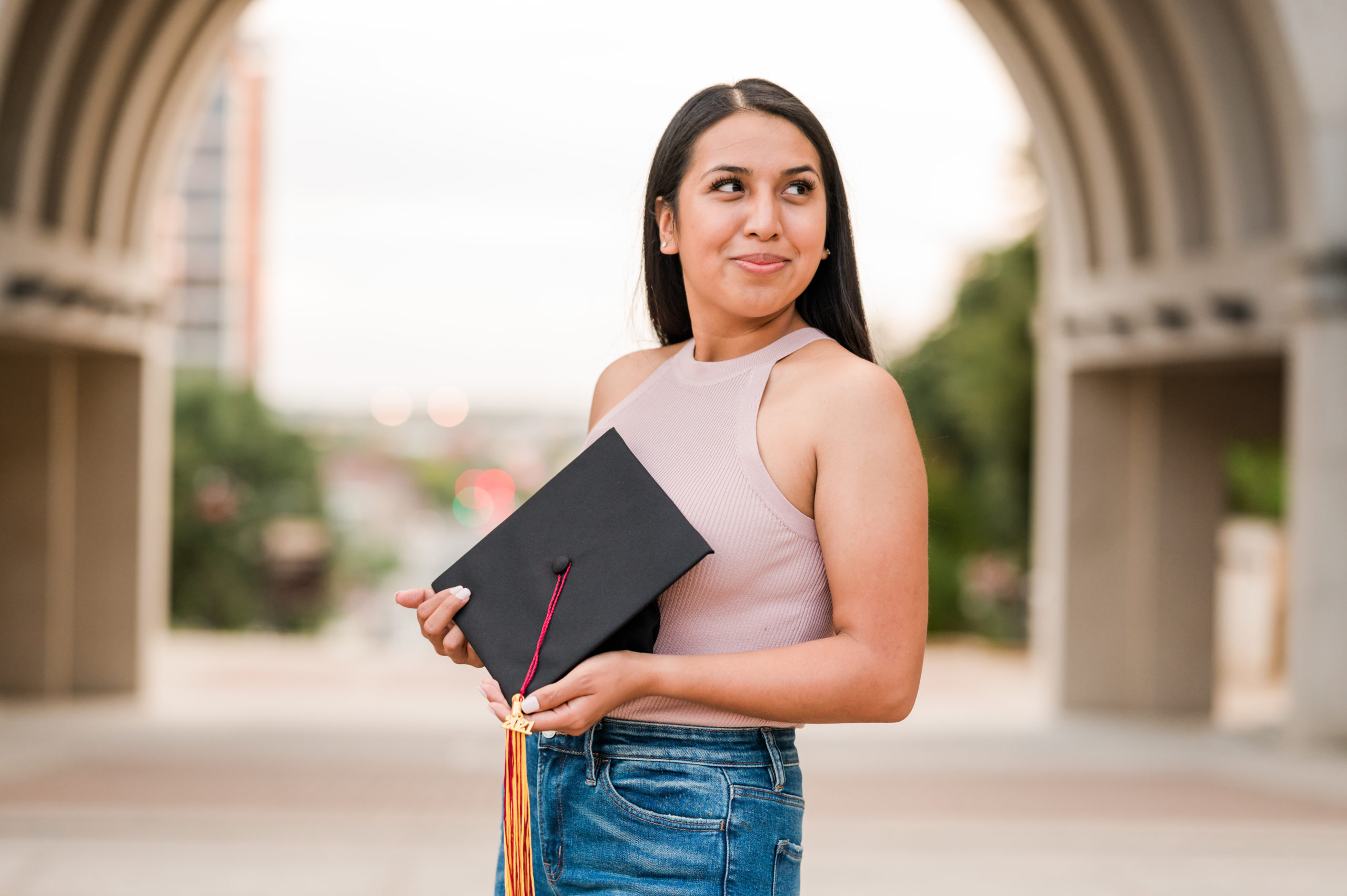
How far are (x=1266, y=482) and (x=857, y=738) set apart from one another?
16621mm

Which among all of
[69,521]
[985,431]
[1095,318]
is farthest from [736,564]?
[985,431]

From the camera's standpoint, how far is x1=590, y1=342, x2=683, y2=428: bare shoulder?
202 centimetres

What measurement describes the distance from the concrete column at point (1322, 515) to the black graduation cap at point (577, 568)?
9.79 m

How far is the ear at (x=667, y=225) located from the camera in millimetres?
1869

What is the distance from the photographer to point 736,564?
5.46 feet

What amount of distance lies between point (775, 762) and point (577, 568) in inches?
13.4

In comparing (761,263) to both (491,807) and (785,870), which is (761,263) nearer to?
(785,870)

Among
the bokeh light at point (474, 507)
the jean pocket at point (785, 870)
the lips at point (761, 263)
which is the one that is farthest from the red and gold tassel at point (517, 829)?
the bokeh light at point (474, 507)

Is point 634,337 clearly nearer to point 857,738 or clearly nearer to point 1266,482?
point 857,738

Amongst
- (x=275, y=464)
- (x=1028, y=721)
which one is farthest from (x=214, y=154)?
(x=1028, y=721)

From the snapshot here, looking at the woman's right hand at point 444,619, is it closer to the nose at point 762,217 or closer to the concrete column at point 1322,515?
the nose at point 762,217

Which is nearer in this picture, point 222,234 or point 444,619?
point 444,619

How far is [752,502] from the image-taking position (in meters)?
1.66

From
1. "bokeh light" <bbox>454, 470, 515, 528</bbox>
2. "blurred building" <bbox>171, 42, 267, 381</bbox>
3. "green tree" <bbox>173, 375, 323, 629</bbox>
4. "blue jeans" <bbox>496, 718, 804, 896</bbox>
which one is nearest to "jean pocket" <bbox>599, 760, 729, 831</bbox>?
"blue jeans" <bbox>496, 718, 804, 896</bbox>
